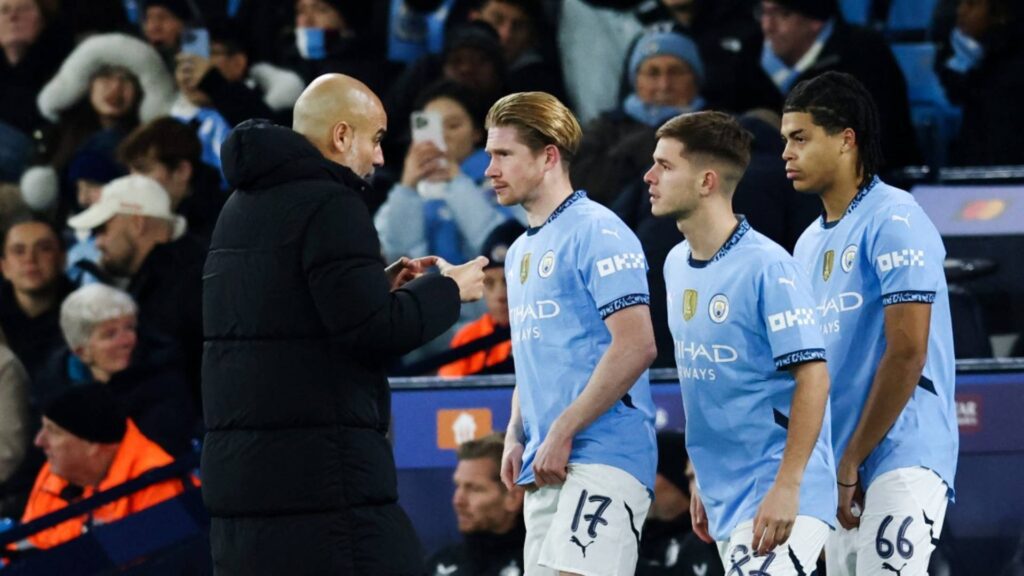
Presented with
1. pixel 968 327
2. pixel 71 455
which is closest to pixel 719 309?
A: pixel 968 327

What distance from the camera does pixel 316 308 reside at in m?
4.84

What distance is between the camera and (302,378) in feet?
15.9

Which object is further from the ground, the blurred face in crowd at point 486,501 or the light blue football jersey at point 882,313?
the light blue football jersey at point 882,313

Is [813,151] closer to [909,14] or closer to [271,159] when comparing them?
[271,159]

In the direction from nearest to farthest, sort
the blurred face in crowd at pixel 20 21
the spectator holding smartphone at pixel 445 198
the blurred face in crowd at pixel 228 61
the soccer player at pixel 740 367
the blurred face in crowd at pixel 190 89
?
the soccer player at pixel 740 367 → the spectator holding smartphone at pixel 445 198 → the blurred face in crowd at pixel 190 89 → the blurred face in crowd at pixel 228 61 → the blurred face in crowd at pixel 20 21

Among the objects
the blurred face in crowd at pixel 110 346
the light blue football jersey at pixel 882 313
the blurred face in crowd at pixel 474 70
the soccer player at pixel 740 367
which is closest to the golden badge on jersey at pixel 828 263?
the light blue football jersey at pixel 882 313

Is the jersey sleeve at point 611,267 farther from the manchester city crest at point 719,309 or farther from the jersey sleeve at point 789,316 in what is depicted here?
the jersey sleeve at point 789,316

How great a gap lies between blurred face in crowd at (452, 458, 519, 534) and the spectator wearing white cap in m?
2.04

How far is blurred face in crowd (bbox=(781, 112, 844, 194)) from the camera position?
18.3 ft

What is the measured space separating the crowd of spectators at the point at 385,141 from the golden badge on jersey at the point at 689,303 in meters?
2.14

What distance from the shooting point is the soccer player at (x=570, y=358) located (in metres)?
5.49

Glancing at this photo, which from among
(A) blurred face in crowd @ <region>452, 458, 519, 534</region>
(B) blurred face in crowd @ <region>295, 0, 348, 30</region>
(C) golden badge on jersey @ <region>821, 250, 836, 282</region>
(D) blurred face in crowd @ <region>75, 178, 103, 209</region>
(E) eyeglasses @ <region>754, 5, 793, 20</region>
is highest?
(B) blurred face in crowd @ <region>295, 0, 348, 30</region>

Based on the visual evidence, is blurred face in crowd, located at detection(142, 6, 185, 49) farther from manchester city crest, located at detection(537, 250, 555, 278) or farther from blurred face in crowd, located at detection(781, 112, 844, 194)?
blurred face in crowd, located at detection(781, 112, 844, 194)

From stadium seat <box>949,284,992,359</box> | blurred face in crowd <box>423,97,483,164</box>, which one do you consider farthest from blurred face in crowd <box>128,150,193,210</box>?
stadium seat <box>949,284,992,359</box>
